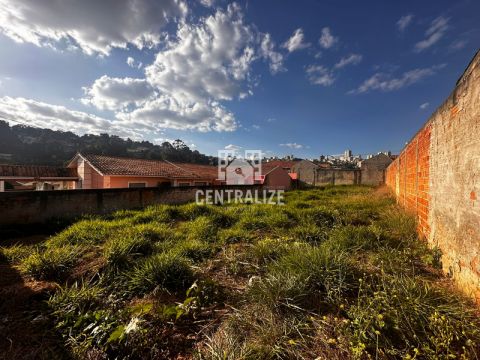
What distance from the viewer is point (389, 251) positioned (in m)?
2.88

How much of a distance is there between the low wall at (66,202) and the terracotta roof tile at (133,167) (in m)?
7.31

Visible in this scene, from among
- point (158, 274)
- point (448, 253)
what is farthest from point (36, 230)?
point (448, 253)

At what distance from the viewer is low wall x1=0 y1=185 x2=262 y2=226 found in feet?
17.6

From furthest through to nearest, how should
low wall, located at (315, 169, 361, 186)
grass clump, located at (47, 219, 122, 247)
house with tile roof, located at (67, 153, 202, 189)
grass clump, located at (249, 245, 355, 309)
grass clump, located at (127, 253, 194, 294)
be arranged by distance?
low wall, located at (315, 169, 361, 186) → house with tile roof, located at (67, 153, 202, 189) → grass clump, located at (47, 219, 122, 247) → grass clump, located at (127, 253, 194, 294) → grass clump, located at (249, 245, 355, 309)

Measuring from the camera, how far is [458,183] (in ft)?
6.81

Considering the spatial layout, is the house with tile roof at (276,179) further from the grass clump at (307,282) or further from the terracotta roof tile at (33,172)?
the grass clump at (307,282)

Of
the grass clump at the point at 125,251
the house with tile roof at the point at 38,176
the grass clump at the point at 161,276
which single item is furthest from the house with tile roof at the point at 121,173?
the grass clump at the point at 161,276

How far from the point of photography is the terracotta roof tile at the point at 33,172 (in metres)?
13.8

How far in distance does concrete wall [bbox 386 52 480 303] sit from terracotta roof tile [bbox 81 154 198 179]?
1548 centimetres

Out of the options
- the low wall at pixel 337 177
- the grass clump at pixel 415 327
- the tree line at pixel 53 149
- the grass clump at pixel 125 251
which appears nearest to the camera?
the grass clump at pixel 415 327

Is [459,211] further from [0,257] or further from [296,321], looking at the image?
[0,257]

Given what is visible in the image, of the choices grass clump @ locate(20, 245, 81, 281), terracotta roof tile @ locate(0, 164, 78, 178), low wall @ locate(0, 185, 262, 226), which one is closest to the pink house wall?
terracotta roof tile @ locate(0, 164, 78, 178)

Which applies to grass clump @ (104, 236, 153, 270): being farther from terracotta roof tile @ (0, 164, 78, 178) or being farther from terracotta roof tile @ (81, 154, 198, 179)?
terracotta roof tile @ (0, 164, 78, 178)

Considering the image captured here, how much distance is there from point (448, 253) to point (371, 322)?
1.57 metres
